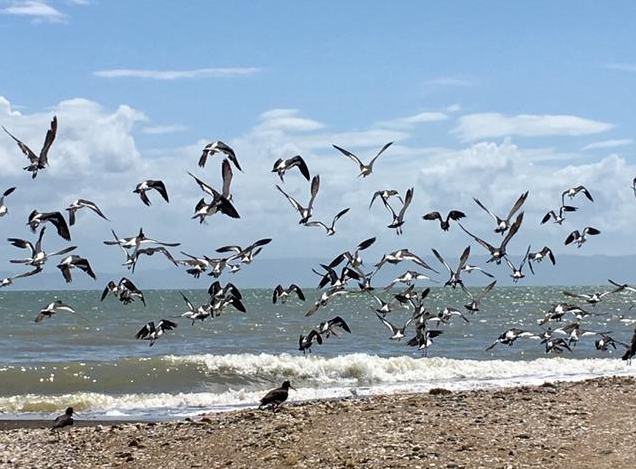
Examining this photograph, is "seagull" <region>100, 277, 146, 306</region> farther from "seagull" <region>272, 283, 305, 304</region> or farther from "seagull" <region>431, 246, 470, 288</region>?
"seagull" <region>431, 246, 470, 288</region>

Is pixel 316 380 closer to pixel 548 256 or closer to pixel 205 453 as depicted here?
pixel 548 256

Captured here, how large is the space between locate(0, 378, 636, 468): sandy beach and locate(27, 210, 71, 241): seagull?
3459mm

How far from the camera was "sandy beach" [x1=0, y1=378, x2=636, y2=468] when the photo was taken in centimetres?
1395

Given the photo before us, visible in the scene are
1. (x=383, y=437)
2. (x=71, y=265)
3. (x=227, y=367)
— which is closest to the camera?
(x=383, y=437)

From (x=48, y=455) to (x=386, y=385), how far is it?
577 inches

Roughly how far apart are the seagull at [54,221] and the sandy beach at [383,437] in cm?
346

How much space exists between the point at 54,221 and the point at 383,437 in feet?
19.6

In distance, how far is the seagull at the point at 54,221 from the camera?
630 inches

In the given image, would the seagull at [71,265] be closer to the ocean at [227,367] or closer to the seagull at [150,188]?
the seagull at [150,188]

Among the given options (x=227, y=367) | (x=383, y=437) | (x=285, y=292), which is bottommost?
(x=227, y=367)

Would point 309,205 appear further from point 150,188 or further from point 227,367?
point 227,367

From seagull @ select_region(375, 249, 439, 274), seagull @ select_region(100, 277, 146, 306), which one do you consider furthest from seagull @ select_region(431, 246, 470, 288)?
seagull @ select_region(100, 277, 146, 306)

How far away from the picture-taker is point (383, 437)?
48.8 feet

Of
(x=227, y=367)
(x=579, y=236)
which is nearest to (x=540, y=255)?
(x=579, y=236)
